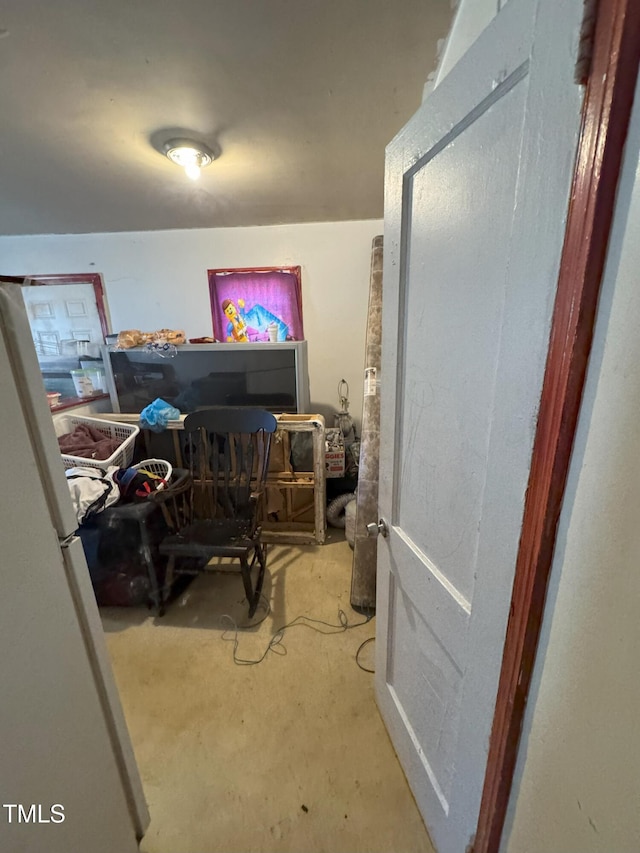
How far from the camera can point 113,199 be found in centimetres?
205

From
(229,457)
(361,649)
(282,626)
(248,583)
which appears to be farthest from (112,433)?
(361,649)

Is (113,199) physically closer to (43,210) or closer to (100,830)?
(43,210)

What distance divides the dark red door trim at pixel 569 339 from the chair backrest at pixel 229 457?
150 centimetres

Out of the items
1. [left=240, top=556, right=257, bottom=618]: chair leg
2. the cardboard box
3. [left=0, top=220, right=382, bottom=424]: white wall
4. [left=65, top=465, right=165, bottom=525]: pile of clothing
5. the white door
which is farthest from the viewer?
[left=0, top=220, right=382, bottom=424]: white wall

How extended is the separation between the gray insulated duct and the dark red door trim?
1.12 m

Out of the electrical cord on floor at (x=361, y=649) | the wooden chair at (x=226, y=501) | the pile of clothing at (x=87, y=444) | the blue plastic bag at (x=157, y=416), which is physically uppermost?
the blue plastic bag at (x=157, y=416)

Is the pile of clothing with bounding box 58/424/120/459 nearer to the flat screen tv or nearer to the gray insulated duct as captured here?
the flat screen tv

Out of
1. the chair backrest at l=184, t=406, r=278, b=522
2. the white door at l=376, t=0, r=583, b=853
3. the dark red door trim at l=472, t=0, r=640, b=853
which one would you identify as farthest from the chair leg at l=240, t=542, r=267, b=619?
the dark red door trim at l=472, t=0, r=640, b=853

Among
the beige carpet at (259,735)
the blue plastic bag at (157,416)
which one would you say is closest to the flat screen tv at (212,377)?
the blue plastic bag at (157,416)

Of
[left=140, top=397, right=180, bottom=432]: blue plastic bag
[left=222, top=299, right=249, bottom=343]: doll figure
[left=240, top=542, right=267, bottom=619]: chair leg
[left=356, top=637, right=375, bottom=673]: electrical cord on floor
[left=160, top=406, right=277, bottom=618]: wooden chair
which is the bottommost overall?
[left=356, top=637, right=375, bottom=673]: electrical cord on floor

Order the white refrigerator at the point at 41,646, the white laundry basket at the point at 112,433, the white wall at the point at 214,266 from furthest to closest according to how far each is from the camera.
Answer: the white wall at the point at 214,266 → the white laundry basket at the point at 112,433 → the white refrigerator at the point at 41,646

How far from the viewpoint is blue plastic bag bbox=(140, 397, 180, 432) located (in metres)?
2.26

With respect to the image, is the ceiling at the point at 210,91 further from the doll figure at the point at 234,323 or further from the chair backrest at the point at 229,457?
the chair backrest at the point at 229,457

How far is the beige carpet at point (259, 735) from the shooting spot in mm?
1006
